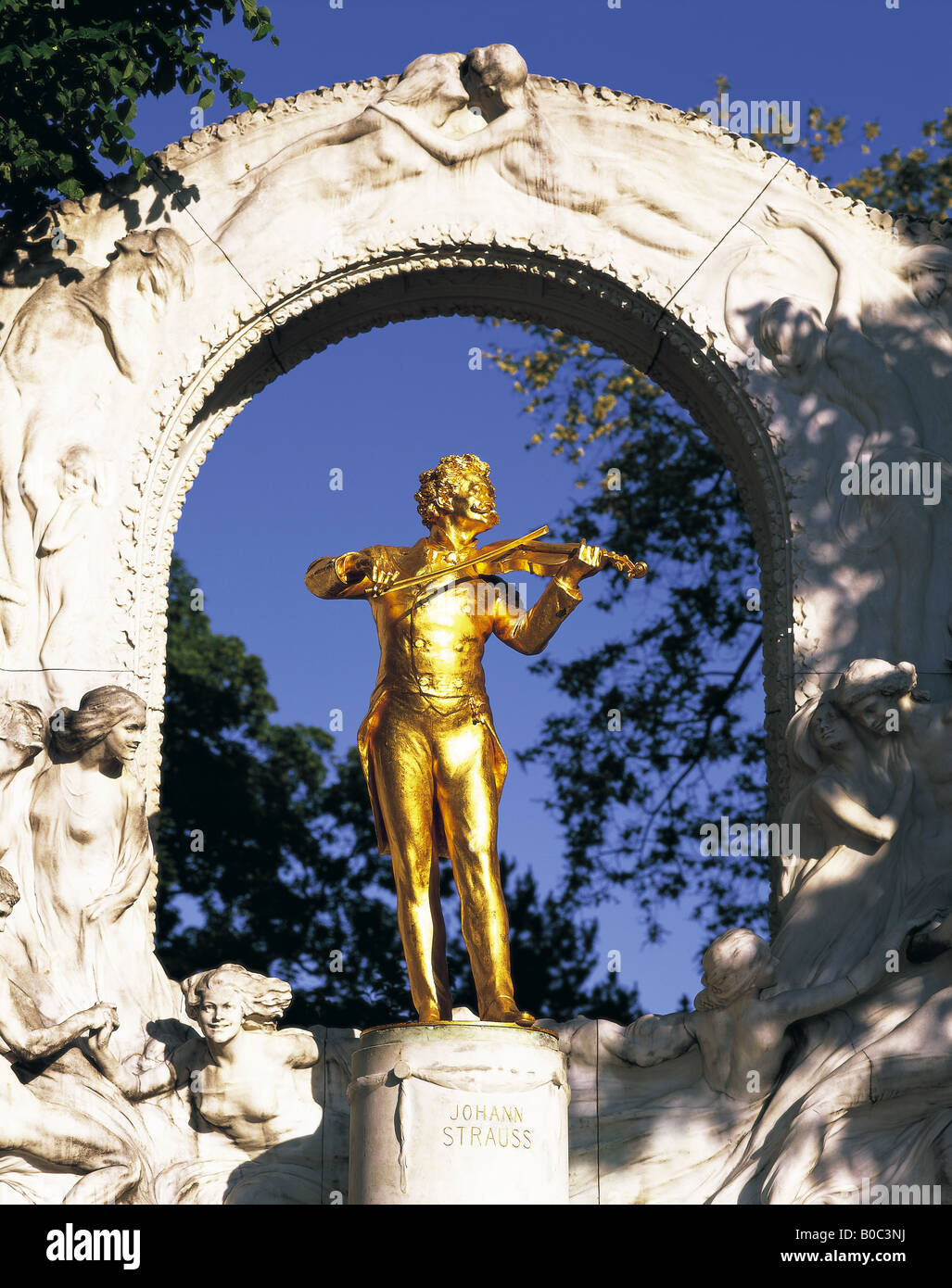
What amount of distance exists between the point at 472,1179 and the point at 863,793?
8.99 ft

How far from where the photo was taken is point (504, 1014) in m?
8.68

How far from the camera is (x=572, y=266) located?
10445 millimetres

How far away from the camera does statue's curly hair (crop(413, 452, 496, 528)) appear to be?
30.6 ft

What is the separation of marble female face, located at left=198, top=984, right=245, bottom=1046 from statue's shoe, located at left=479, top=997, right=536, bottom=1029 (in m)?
1.13

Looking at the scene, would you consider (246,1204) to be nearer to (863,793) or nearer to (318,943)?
(863,793)

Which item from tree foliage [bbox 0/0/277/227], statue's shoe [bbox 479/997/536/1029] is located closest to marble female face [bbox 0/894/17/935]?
statue's shoe [bbox 479/997/536/1029]

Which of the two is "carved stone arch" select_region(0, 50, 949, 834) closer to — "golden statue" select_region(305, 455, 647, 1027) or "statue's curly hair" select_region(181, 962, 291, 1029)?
"golden statue" select_region(305, 455, 647, 1027)

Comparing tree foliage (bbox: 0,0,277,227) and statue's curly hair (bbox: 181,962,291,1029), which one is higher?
tree foliage (bbox: 0,0,277,227)

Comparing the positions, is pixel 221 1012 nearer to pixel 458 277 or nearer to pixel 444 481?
pixel 444 481

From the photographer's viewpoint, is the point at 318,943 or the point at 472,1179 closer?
the point at 472,1179

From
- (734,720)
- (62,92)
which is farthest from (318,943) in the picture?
(62,92)

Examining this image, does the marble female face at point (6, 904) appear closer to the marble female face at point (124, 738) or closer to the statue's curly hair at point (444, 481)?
the marble female face at point (124, 738)

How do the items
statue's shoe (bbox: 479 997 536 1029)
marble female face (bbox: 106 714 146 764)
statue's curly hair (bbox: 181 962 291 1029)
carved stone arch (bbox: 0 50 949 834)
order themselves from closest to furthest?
statue's shoe (bbox: 479 997 536 1029)
statue's curly hair (bbox: 181 962 291 1029)
marble female face (bbox: 106 714 146 764)
carved stone arch (bbox: 0 50 949 834)

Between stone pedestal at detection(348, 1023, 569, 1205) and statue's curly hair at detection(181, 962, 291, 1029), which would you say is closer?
stone pedestal at detection(348, 1023, 569, 1205)
